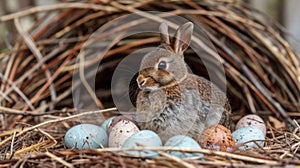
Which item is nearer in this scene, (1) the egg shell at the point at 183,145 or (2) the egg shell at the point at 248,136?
(1) the egg shell at the point at 183,145

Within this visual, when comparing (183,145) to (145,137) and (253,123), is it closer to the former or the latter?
(145,137)

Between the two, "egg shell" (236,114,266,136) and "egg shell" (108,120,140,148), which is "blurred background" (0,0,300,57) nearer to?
"egg shell" (236,114,266,136)

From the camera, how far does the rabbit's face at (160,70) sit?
5.48 feet

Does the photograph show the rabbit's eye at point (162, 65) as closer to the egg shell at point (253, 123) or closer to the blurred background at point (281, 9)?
the egg shell at point (253, 123)

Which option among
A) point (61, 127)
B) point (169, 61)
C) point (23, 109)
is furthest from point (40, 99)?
point (169, 61)

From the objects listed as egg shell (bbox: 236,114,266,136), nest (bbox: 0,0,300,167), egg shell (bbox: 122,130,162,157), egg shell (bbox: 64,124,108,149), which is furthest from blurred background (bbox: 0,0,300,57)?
egg shell (bbox: 122,130,162,157)

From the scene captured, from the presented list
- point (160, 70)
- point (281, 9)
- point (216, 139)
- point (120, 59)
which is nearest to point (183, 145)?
point (216, 139)

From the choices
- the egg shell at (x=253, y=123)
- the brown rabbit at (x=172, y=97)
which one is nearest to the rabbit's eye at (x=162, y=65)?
the brown rabbit at (x=172, y=97)

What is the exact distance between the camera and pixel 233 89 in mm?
2494

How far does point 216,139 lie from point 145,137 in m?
0.28

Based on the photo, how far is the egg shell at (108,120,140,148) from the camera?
1.72 metres

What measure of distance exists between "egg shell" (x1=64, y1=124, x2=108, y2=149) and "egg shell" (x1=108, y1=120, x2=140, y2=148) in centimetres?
6

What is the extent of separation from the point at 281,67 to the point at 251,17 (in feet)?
1.06

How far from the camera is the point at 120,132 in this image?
174 cm
